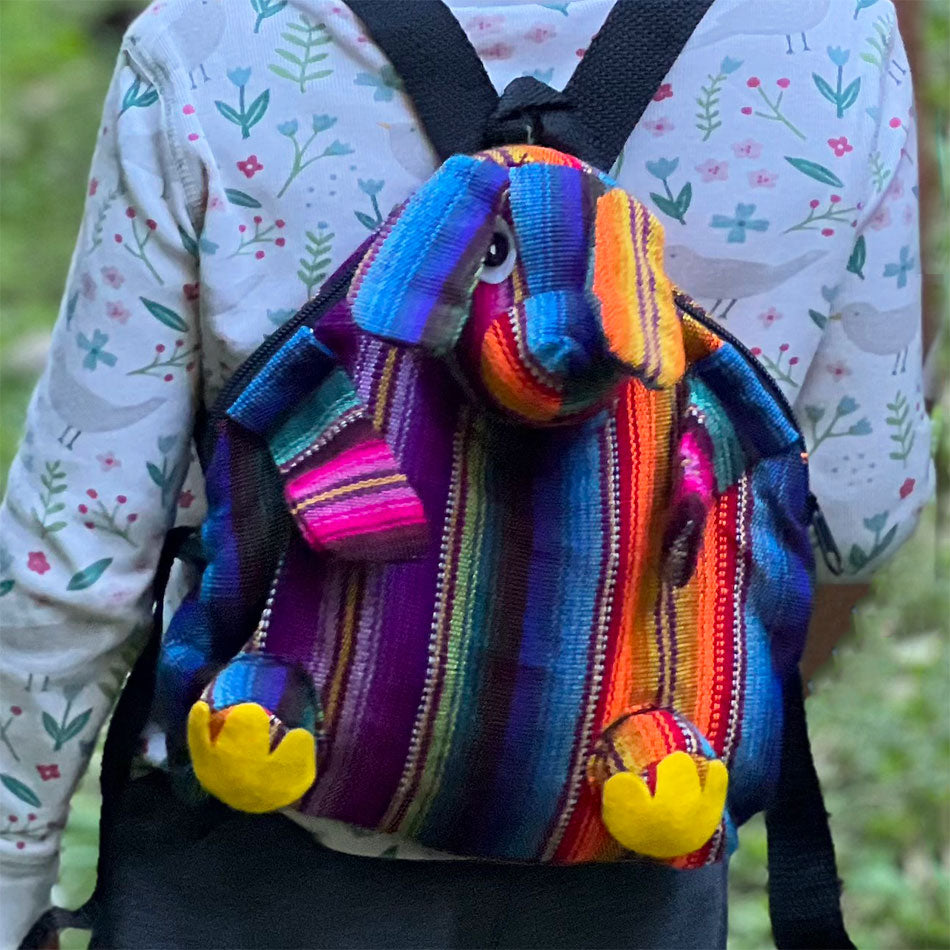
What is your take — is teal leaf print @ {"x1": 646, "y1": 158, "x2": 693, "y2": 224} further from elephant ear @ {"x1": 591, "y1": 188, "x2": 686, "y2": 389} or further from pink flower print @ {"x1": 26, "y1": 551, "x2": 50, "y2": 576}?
pink flower print @ {"x1": 26, "y1": 551, "x2": 50, "y2": 576}

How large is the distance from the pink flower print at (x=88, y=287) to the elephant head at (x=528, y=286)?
0.23 metres

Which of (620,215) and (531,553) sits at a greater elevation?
(620,215)

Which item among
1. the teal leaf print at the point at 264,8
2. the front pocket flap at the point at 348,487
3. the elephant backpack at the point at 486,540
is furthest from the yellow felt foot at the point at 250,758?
the teal leaf print at the point at 264,8

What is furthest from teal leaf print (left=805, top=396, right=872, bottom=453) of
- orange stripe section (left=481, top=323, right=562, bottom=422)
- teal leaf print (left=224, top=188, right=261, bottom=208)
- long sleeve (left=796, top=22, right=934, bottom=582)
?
teal leaf print (left=224, top=188, right=261, bottom=208)

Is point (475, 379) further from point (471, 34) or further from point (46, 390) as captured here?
point (46, 390)

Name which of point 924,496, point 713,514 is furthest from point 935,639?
point 713,514

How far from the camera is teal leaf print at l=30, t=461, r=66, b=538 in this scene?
3.52 ft

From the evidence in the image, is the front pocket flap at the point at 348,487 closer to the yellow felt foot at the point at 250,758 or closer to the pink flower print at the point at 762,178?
the yellow felt foot at the point at 250,758

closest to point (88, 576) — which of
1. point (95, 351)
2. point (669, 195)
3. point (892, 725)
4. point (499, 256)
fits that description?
point (95, 351)

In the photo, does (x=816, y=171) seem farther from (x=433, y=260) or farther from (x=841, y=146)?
(x=433, y=260)

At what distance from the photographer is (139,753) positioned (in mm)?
1148

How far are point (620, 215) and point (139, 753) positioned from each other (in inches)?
21.7

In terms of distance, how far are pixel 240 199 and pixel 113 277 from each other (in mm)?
106

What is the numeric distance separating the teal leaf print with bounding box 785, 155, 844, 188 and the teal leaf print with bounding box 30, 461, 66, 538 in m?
0.56
